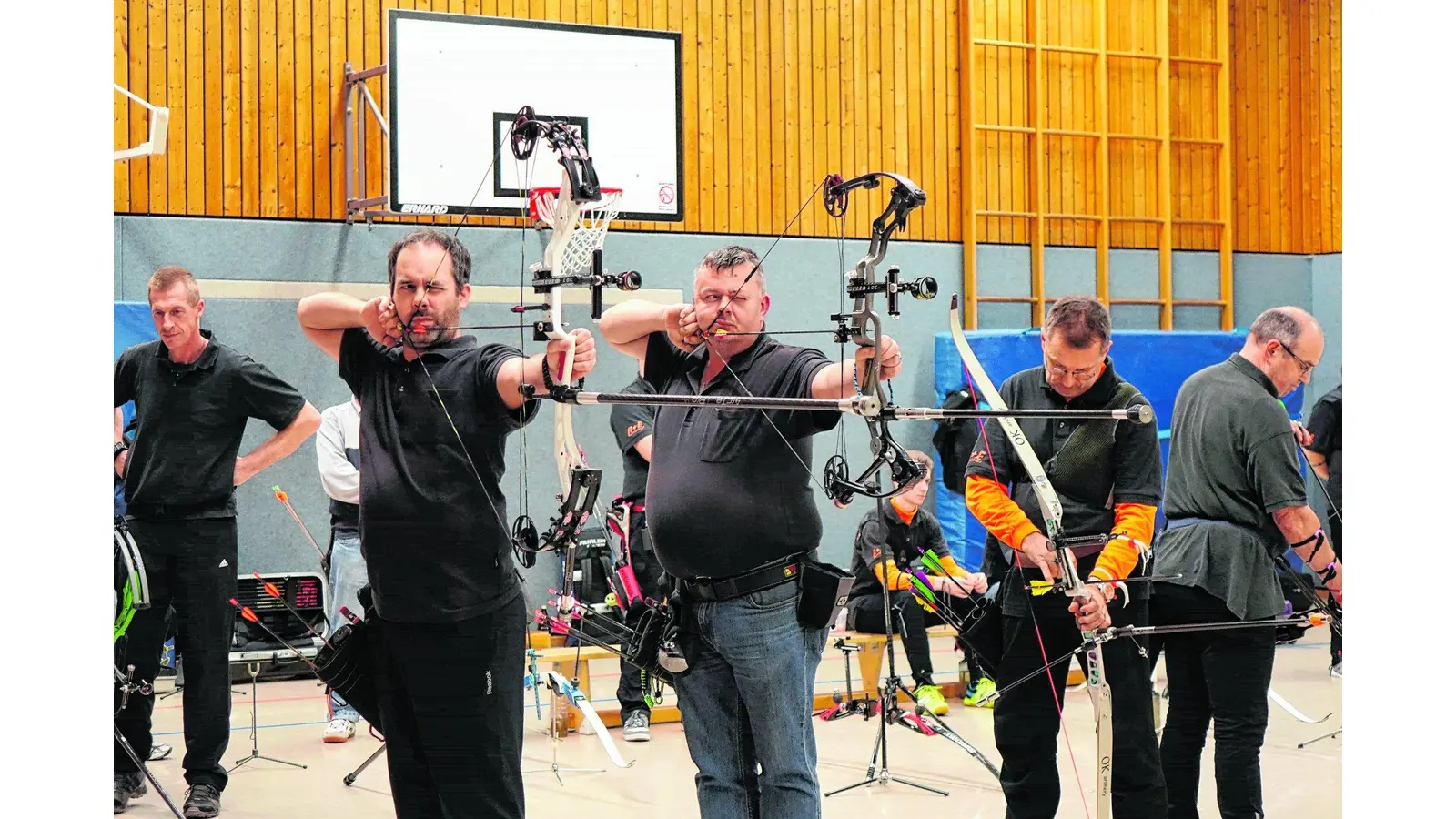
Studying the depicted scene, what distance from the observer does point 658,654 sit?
2811 millimetres

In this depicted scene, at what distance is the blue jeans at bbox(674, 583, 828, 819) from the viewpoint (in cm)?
271

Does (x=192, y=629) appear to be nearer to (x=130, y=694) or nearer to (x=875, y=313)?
(x=130, y=694)

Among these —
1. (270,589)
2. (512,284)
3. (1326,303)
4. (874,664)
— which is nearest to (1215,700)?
(874,664)

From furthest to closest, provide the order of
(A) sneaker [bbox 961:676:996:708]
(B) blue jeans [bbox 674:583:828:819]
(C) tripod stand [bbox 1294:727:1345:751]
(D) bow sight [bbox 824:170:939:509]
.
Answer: (A) sneaker [bbox 961:676:996:708], (C) tripod stand [bbox 1294:727:1345:751], (B) blue jeans [bbox 674:583:828:819], (D) bow sight [bbox 824:170:939:509]

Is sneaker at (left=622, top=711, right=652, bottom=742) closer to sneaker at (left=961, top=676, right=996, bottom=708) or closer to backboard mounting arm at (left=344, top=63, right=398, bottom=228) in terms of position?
sneaker at (left=961, top=676, right=996, bottom=708)

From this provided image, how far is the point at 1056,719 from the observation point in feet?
10.5

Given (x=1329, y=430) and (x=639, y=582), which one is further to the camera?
(x=1329, y=430)

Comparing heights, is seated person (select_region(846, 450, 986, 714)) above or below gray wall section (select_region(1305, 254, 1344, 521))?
below

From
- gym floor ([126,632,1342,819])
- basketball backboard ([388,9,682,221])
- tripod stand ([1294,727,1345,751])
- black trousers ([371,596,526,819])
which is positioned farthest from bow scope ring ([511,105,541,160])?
tripod stand ([1294,727,1345,751])

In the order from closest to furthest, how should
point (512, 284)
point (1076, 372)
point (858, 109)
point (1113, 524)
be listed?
point (1076, 372) < point (1113, 524) < point (512, 284) < point (858, 109)

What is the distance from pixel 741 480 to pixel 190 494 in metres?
2.07

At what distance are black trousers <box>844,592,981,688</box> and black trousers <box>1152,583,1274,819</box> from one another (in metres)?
1.86

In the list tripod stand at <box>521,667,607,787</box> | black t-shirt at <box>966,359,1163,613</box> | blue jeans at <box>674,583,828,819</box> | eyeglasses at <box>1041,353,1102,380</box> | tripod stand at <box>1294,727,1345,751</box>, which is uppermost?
eyeglasses at <box>1041,353,1102,380</box>
